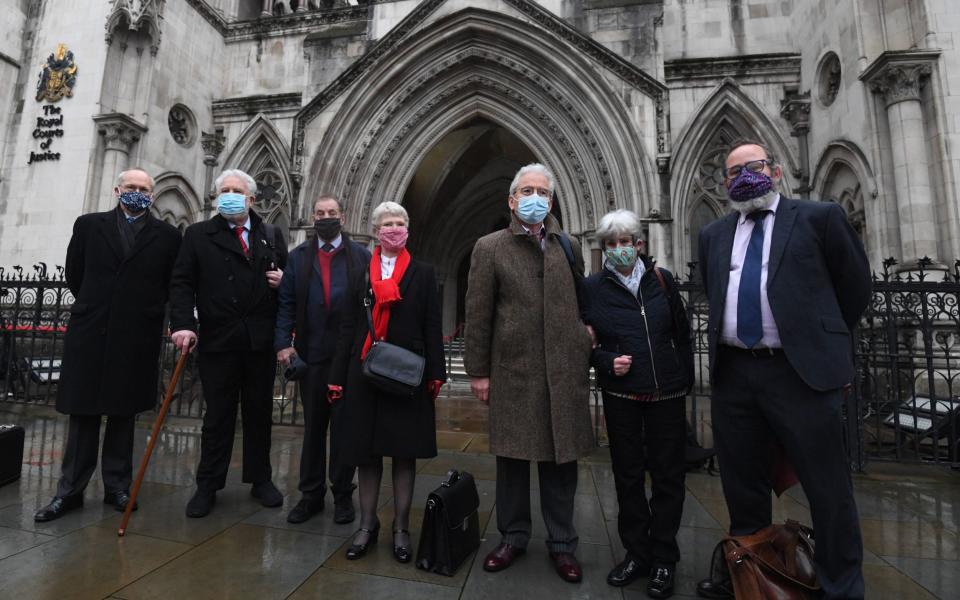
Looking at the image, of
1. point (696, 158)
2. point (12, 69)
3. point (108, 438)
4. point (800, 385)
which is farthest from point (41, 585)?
point (12, 69)

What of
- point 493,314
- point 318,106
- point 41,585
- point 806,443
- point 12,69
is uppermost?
point 12,69

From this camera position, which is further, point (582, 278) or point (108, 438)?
point (108, 438)

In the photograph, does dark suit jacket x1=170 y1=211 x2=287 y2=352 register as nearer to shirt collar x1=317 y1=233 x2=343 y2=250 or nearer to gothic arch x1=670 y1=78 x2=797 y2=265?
shirt collar x1=317 y1=233 x2=343 y2=250

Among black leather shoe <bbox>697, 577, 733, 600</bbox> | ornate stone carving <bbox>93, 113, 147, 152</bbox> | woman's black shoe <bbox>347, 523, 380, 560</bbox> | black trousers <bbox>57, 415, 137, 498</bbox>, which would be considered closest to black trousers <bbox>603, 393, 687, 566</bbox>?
black leather shoe <bbox>697, 577, 733, 600</bbox>

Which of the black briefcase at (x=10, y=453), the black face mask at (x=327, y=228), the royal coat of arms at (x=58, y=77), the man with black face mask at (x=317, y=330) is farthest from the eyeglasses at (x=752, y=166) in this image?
the royal coat of arms at (x=58, y=77)

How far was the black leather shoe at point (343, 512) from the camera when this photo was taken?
3.06m

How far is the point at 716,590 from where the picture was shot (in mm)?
2275

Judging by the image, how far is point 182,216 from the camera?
517 inches

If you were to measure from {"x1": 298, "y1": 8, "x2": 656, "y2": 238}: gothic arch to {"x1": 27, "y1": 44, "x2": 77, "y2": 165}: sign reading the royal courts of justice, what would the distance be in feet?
21.5

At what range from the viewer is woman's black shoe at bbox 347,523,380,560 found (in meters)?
2.56

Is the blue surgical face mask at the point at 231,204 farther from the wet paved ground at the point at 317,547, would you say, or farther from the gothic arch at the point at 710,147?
the gothic arch at the point at 710,147

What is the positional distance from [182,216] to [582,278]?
13886mm

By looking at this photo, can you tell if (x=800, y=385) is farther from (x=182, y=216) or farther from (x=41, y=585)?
(x=182, y=216)

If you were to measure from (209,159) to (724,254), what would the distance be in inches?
581
